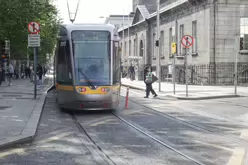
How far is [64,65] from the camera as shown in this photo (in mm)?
13781

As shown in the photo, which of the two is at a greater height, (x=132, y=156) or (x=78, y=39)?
(x=78, y=39)

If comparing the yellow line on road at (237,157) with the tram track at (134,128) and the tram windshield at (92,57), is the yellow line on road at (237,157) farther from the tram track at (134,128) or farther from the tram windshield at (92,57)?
the tram windshield at (92,57)

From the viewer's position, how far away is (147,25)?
51844 millimetres

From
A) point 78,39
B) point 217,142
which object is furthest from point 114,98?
point 217,142

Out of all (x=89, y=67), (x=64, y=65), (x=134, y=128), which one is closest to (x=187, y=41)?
(x=89, y=67)

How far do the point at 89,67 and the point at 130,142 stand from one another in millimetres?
5251

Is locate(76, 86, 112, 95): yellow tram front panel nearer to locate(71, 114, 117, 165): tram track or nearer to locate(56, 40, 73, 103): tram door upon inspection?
locate(56, 40, 73, 103): tram door

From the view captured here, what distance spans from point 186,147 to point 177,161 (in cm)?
122

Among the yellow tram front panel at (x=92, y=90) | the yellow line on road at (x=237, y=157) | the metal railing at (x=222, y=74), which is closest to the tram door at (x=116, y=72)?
the yellow tram front panel at (x=92, y=90)

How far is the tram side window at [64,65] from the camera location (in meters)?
13.5

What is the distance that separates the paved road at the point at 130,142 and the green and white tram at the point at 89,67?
581 millimetres

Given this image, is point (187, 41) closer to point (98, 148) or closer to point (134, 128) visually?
point (134, 128)

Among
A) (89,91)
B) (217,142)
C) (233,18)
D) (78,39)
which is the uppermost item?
(233,18)

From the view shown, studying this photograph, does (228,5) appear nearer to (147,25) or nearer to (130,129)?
(147,25)
